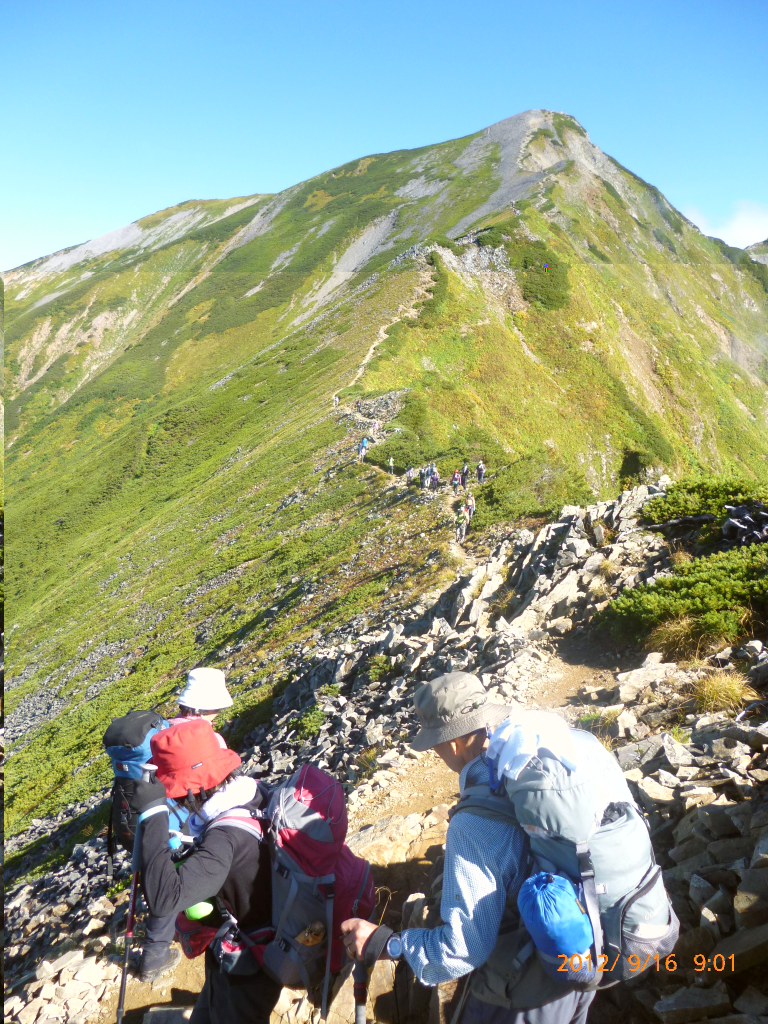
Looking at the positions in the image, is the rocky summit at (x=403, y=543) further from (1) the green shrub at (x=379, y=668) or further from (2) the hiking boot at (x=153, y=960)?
(2) the hiking boot at (x=153, y=960)

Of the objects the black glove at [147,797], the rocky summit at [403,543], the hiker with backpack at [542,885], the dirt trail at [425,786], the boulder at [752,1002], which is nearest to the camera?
the hiker with backpack at [542,885]

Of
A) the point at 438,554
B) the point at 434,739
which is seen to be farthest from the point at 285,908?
the point at 438,554

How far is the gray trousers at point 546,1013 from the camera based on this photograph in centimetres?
251

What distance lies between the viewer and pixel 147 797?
2994 millimetres

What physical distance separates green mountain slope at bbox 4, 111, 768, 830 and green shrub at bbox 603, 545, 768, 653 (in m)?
7.40

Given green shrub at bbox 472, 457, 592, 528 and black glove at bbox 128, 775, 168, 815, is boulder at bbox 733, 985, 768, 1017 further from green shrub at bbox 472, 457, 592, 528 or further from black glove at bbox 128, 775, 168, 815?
green shrub at bbox 472, 457, 592, 528

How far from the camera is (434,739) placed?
111 inches

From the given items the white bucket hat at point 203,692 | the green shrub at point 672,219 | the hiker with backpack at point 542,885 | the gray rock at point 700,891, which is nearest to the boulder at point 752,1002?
the gray rock at point 700,891

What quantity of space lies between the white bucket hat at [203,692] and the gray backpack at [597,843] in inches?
78.5

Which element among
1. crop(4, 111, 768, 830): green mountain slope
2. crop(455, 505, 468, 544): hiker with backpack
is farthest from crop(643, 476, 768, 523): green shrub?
crop(455, 505, 468, 544): hiker with backpack

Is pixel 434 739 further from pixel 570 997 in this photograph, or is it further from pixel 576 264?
pixel 576 264

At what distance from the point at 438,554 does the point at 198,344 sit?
232 feet

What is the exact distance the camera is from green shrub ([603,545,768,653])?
304 inches

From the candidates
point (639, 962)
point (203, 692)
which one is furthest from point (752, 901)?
point (203, 692)
